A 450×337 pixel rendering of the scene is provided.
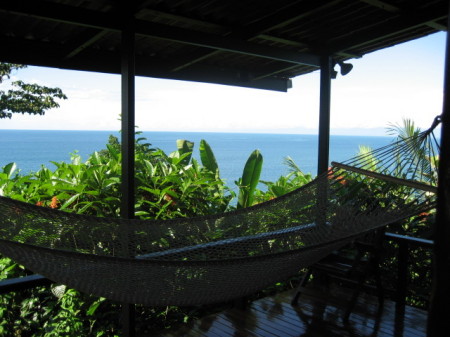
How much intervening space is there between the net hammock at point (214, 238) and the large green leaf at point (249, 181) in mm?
1376

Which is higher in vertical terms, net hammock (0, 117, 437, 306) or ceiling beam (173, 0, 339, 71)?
ceiling beam (173, 0, 339, 71)

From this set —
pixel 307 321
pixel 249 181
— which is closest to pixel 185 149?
pixel 249 181

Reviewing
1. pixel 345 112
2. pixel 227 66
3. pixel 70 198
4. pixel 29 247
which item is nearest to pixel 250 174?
pixel 227 66

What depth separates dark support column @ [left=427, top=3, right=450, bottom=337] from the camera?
0.92 m

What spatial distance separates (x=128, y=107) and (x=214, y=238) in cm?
86

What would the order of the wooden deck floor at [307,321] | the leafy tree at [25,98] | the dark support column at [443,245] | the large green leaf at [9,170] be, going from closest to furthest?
the dark support column at [443,245] < the wooden deck floor at [307,321] < the large green leaf at [9,170] < the leafy tree at [25,98]

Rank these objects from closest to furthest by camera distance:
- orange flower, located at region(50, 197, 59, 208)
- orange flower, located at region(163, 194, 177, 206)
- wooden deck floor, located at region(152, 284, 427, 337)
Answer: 1. wooden deck floor, located at region(152, 284, 427, 337)
2. orange flower, located at region(50, 197, 59, 208)
3. orange flower, located at region(163, 194, 177, 206)

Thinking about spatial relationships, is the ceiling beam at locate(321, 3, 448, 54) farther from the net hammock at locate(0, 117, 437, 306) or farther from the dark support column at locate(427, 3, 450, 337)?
the dark support column at locate(427, 3, 450, 337)

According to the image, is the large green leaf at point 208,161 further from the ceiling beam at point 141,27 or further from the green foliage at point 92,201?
the ceiling beam at point 141,27

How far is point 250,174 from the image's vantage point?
4.09m

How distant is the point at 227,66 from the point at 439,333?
122 inches

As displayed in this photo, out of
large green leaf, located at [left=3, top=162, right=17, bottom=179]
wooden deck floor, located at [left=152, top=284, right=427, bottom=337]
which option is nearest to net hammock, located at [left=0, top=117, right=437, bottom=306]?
wooden deck floor, located at [left=152, top=284, right=427, bottom=337]

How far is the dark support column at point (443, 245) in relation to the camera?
36.3 inches

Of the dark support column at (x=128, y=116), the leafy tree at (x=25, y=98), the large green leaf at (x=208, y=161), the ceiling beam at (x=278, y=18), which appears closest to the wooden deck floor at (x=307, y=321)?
the dark support column at (x=128, y=116)
